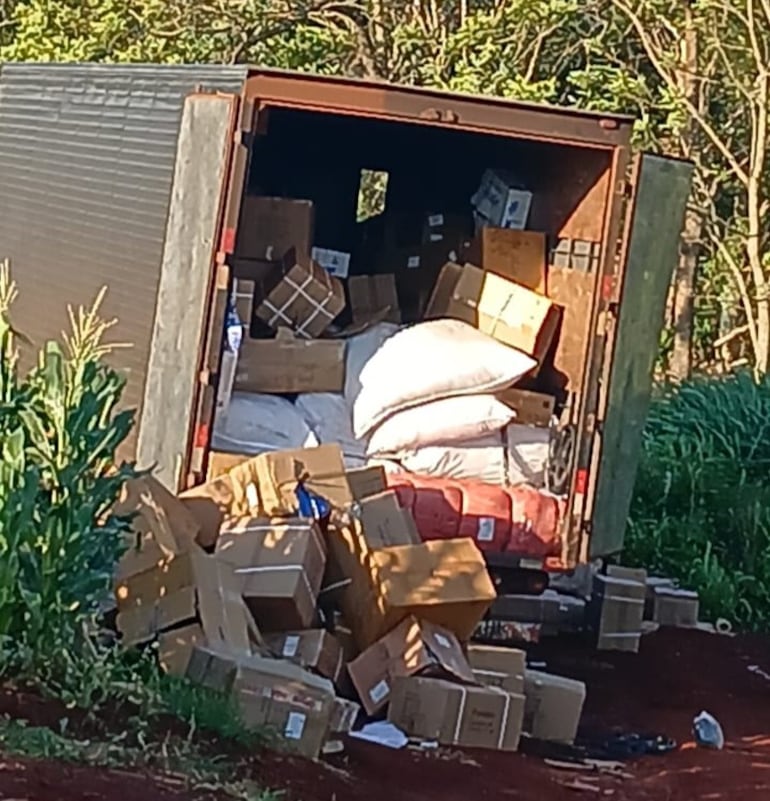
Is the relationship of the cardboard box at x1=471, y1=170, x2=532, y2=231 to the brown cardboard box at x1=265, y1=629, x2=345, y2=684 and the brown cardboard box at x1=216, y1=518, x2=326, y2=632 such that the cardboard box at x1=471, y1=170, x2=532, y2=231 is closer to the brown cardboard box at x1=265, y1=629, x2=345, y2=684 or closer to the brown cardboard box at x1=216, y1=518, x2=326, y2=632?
the brown cardboard box at x1=216, y1=518, x2=326, y2=632

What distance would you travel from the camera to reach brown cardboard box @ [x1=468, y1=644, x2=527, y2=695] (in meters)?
7.13

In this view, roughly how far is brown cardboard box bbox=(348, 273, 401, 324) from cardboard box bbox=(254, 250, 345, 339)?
12.8 inches

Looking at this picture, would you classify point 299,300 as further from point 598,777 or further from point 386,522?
point 598,777

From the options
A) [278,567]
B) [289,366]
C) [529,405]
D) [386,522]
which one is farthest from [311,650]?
[529,405]

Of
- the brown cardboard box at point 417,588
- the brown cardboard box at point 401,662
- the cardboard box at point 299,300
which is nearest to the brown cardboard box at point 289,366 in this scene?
the cardboard box at point 299,300

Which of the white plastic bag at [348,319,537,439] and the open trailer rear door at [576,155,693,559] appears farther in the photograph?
the white plastic bag at [348,319,537,439]

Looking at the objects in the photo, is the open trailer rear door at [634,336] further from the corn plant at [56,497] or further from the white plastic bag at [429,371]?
the corn plant at [56,497]

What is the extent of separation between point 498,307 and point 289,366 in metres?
1.08

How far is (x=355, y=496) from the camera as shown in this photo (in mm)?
7836

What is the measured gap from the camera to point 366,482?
7.96 meters

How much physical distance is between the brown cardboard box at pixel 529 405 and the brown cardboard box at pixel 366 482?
1101 millimetres

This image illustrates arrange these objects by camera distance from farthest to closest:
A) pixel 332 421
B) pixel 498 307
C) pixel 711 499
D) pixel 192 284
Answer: pixel 711 499
pixel 498 307
pixel 332 421
pixel 192 284

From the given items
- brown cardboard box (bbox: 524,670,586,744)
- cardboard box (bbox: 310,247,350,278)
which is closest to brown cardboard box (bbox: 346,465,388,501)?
brown cardboard box (bbox: 524,670,586,744)

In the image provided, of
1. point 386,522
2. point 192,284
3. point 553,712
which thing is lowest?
point 553,712
